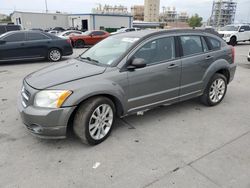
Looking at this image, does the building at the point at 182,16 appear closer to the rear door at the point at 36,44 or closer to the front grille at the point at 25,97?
the rear door at the point at 36,44

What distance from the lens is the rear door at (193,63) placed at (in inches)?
154

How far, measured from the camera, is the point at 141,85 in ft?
11.1

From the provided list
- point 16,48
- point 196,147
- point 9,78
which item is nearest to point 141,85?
point 196,147

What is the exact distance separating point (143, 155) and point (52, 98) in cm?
139

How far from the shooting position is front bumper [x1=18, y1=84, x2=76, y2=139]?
2707 mm

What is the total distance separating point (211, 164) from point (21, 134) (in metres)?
2.79

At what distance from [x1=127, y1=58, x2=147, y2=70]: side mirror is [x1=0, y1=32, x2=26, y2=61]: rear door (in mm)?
7366

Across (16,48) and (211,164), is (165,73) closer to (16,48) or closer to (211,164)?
(211,164)

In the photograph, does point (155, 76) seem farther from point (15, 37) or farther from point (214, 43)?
point (15, 37)

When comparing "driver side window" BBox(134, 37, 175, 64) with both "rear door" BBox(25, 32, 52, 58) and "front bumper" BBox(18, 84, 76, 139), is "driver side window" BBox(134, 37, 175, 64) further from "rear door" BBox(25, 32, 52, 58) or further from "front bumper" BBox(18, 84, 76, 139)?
"rear door" BBox(25, 32, 52, 58)

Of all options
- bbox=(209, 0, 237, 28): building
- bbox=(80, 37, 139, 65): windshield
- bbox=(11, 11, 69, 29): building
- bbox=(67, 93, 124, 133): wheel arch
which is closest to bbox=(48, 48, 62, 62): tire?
bbox=(80, 37, 139, 65): windshield

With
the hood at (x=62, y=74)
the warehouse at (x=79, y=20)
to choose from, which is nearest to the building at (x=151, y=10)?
the warehouse at (x=79, y=20)

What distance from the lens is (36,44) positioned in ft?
30.3

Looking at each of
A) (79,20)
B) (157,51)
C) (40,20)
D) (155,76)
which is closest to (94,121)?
(155,76)
